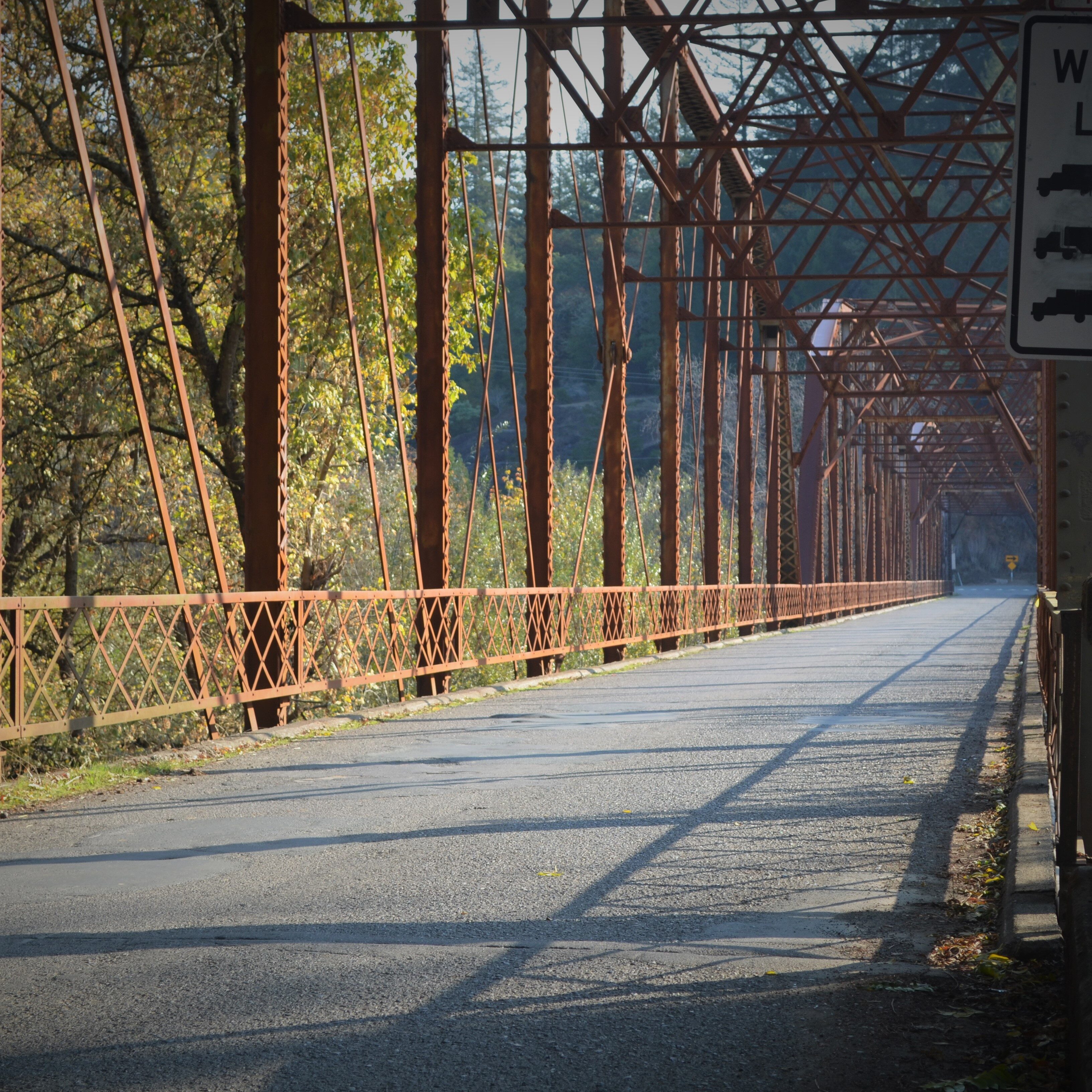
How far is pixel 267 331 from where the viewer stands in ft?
39.6

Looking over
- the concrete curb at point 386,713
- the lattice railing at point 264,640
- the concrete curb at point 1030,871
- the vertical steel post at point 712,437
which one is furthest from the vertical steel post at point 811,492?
the concrete curb at point 1030,871

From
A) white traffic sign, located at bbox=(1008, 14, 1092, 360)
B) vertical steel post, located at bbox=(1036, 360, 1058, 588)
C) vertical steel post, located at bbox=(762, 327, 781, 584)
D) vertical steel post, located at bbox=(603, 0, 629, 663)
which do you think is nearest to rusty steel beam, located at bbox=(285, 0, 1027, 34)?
vertical steel post, located at bbox=(1036, 360, 1058, 588)

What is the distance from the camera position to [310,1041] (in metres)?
3.63

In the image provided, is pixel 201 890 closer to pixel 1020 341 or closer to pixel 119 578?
pixel 1020 341

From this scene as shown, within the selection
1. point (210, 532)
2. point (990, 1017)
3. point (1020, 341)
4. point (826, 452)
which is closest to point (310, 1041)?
point (990, 1017)

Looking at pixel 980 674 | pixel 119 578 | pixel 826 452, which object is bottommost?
pixel 980 674

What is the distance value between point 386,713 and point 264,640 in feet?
6.35

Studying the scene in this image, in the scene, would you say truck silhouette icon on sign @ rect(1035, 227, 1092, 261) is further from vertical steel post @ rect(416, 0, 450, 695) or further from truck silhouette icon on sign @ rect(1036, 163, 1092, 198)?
vertical steel post @ rect(416, 0, 450, 695)

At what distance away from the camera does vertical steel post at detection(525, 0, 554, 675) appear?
1884cm

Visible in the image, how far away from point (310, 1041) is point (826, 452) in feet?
165

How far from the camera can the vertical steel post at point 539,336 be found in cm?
1884

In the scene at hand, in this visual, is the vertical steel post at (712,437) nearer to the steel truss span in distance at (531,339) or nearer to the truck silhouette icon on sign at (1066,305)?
the steel truss span in distance at (531,339)

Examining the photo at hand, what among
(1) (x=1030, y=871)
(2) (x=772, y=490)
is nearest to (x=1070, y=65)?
(1) (x=1030, y=871)

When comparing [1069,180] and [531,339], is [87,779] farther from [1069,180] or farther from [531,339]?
[531,339]
